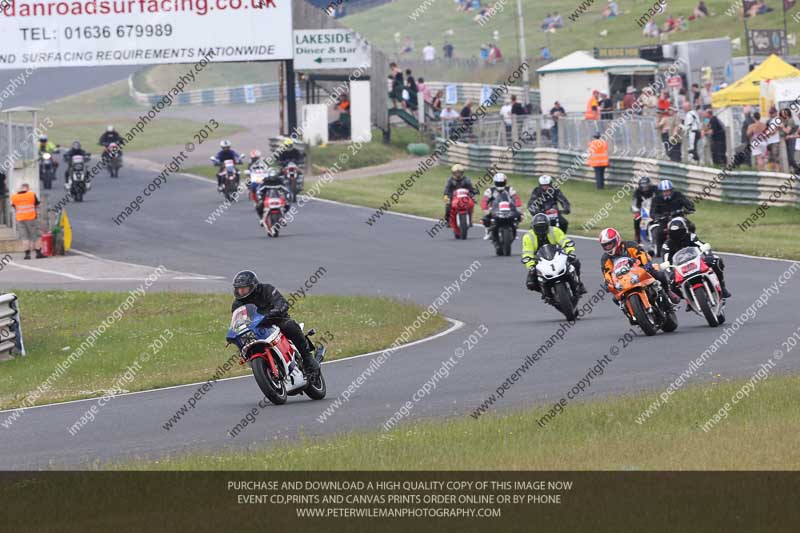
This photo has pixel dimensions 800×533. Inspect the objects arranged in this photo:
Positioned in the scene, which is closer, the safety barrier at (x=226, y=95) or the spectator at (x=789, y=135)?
the spectator at (x=789, y=135)

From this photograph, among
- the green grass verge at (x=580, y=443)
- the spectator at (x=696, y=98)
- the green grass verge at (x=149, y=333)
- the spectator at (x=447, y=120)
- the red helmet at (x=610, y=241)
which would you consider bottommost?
the green grass verge at (x=149, y=333)

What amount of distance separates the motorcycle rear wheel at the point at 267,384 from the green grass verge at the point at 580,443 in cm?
177

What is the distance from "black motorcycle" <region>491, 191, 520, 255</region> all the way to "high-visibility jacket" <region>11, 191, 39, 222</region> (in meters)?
→ 10.1

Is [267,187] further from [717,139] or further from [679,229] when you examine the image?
[679,229]

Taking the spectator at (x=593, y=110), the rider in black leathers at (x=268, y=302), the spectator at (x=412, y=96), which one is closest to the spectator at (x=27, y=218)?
the spectator at (x=593, y=110)

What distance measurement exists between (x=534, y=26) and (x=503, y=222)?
193ft

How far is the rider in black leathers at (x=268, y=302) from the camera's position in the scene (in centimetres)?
1312

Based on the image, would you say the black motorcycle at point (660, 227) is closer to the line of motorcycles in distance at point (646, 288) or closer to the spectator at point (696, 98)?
the line of motorcycles in distance at point (646, 288)

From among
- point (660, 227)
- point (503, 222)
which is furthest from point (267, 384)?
point (503, 222)

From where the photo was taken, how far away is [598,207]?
35062 mm

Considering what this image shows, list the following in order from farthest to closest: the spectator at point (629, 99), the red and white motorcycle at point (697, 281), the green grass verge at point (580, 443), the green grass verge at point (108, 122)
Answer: the green grass verge at point (108, 122) < the spectator at point (629, 99) < the red and white motorcycle at point (697, 281) < the green grass verge at point (580, 443)
